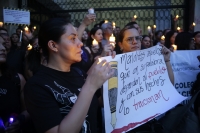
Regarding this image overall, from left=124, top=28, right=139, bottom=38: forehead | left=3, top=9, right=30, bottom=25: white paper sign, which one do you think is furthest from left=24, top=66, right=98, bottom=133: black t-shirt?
left=3, top=9, right=30, bottom=25: white paper sign

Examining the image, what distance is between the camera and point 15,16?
747cm

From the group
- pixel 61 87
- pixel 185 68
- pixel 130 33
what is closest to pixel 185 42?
pixel 185 68

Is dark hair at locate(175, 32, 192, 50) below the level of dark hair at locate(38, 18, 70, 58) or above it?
Answer: below

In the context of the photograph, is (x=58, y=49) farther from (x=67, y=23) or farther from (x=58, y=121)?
(x=58, y=121)

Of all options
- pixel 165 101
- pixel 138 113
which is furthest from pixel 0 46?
pixel 165 101

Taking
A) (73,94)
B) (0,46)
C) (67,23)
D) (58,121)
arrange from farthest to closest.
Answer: (0,46), (67,23), (73,94), (58,121)

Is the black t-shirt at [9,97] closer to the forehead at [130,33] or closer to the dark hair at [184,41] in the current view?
the forehead at [130,33]

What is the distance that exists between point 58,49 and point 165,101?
1318 mm

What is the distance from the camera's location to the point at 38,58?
2854 mm

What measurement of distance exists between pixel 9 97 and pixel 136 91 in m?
1.19

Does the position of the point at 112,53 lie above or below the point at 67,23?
below

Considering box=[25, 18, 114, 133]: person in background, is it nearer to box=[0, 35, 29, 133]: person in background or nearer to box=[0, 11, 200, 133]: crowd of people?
box=[0, 11, 200, 133]: crowd of people

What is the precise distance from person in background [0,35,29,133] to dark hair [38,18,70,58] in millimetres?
681

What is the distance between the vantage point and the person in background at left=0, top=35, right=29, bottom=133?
246 cm
